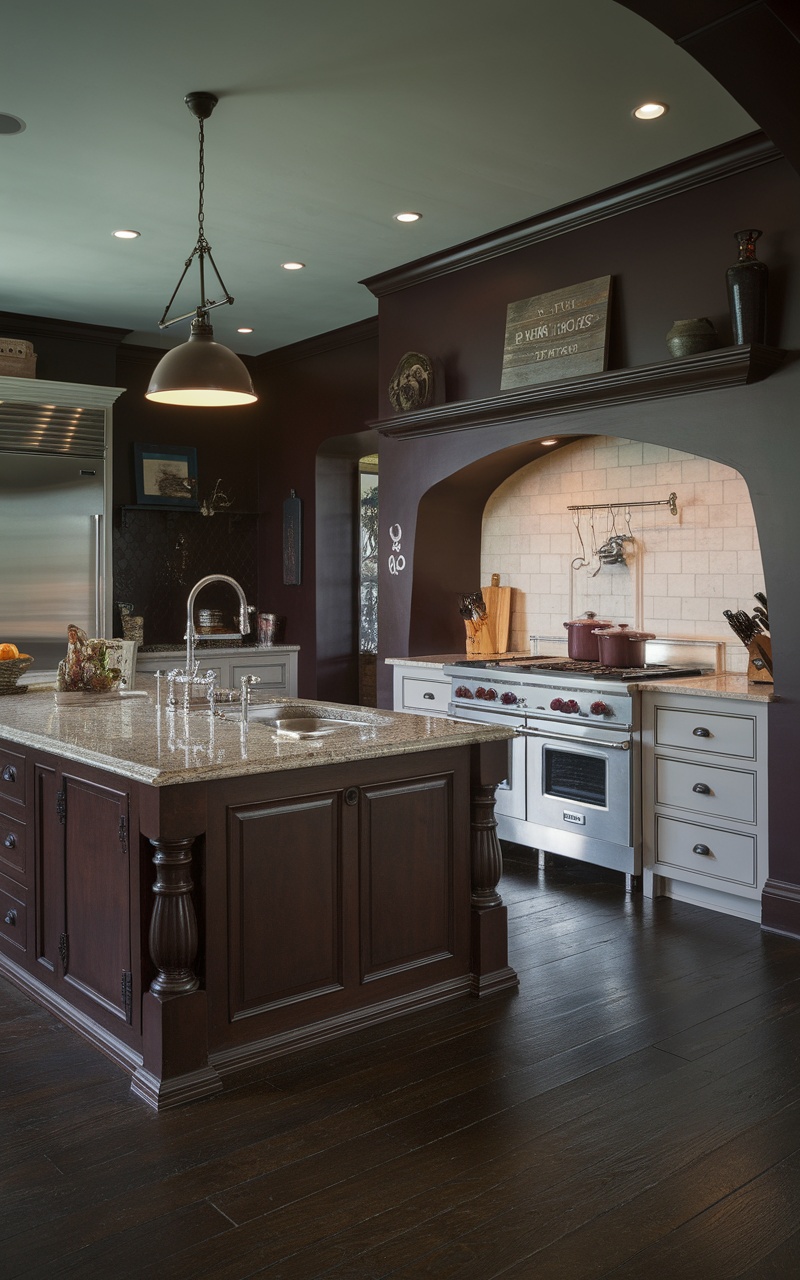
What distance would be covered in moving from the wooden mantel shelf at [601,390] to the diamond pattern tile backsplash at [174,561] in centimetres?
236

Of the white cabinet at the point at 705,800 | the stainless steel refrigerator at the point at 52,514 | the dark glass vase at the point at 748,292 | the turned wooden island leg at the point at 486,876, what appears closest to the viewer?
the turned wooden island leg at the point at 486,876

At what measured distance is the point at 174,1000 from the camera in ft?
8.95

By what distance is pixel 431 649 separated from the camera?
19.9 feet

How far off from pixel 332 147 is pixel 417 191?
562 mm

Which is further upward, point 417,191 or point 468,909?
point 417,191

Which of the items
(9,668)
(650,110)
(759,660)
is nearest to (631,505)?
(759,660)

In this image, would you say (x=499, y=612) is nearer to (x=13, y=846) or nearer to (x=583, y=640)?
(x=583, y=640)

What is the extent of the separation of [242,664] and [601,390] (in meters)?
3.53

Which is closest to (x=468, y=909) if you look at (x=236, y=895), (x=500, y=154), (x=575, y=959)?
(x=575, y=959)

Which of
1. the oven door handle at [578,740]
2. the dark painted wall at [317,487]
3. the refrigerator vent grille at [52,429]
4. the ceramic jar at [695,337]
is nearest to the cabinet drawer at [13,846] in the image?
the oven door handle at [578,740]

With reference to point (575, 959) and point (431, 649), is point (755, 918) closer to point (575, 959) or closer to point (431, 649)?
point (575, 959)

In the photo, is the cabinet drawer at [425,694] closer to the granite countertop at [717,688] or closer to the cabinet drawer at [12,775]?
the granite countertop at [717,688]

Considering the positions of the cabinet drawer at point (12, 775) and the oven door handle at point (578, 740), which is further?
the oven door handle at point (578, 740)

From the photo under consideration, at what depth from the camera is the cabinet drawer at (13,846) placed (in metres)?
3.47
